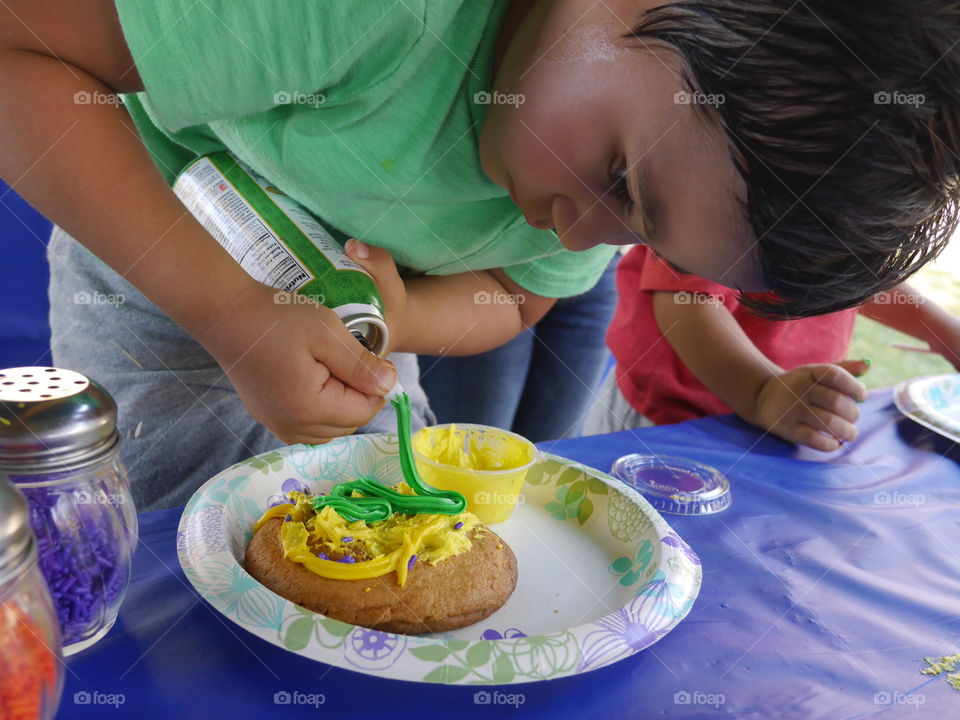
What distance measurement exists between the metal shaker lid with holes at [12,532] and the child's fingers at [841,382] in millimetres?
1033

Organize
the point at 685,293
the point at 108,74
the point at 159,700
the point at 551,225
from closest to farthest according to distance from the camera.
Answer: the point at 159,700 < the point at 108,74 < the point at 551,225 < the point at 685,293

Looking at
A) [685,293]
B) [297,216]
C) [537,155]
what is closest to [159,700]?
[297,216]

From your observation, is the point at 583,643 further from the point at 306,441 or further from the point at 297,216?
the point at 297,216

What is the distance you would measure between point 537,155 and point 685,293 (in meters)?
0.68

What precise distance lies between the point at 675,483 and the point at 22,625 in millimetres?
702

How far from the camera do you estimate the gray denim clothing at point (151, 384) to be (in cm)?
92

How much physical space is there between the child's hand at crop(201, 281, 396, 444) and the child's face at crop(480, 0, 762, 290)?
9.4 inches

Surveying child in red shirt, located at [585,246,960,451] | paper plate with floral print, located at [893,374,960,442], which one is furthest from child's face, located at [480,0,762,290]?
paper plate with floral print, located at [893,374,960,442]

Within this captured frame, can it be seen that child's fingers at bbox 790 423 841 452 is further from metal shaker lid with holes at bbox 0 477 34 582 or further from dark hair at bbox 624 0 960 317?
metal shaker lid with holes at bbox 0 477 34 582

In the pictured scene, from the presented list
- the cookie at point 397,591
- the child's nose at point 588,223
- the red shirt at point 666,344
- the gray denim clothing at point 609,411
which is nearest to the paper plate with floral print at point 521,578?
the cookie at point 397,591

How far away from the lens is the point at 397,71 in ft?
2.19

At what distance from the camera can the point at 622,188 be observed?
0.65 metres

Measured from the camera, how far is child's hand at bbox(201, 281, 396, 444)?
0.62 m

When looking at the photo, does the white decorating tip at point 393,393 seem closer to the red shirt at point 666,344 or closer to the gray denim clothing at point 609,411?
the red shirt at point 666,344
